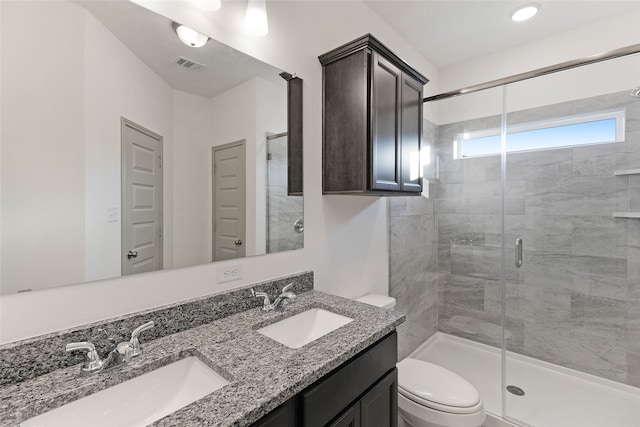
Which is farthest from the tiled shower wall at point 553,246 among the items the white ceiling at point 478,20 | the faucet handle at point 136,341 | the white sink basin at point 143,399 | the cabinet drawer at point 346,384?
the faucet handle at point 136,341

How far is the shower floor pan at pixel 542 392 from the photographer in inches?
75.7

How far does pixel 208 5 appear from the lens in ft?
3.72

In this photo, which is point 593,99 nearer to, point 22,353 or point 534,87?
point 534,87

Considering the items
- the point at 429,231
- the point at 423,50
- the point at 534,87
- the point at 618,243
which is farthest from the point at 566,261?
the point at 423,50

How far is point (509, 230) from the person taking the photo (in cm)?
251

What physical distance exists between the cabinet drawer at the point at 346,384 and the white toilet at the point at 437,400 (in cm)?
50

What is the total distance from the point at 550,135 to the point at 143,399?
3.03 meters

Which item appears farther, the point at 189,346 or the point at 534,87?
the point at 534,87

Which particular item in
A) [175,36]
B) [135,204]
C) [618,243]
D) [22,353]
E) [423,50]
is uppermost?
[423,50]

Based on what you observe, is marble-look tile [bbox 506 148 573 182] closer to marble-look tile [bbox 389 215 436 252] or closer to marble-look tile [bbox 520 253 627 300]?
marble-look tile [bbox 520 253 627 300]

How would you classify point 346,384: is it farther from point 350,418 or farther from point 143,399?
point 143,399

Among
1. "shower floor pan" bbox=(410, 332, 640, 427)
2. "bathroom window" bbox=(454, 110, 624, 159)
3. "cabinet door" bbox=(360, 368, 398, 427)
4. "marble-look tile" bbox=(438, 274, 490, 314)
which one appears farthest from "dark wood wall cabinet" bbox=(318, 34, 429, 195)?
"shower floor pan" bbox=(410, 332, 640, 427)

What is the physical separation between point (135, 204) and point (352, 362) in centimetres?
90

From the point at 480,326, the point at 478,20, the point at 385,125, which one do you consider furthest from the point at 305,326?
the point at 478,20
